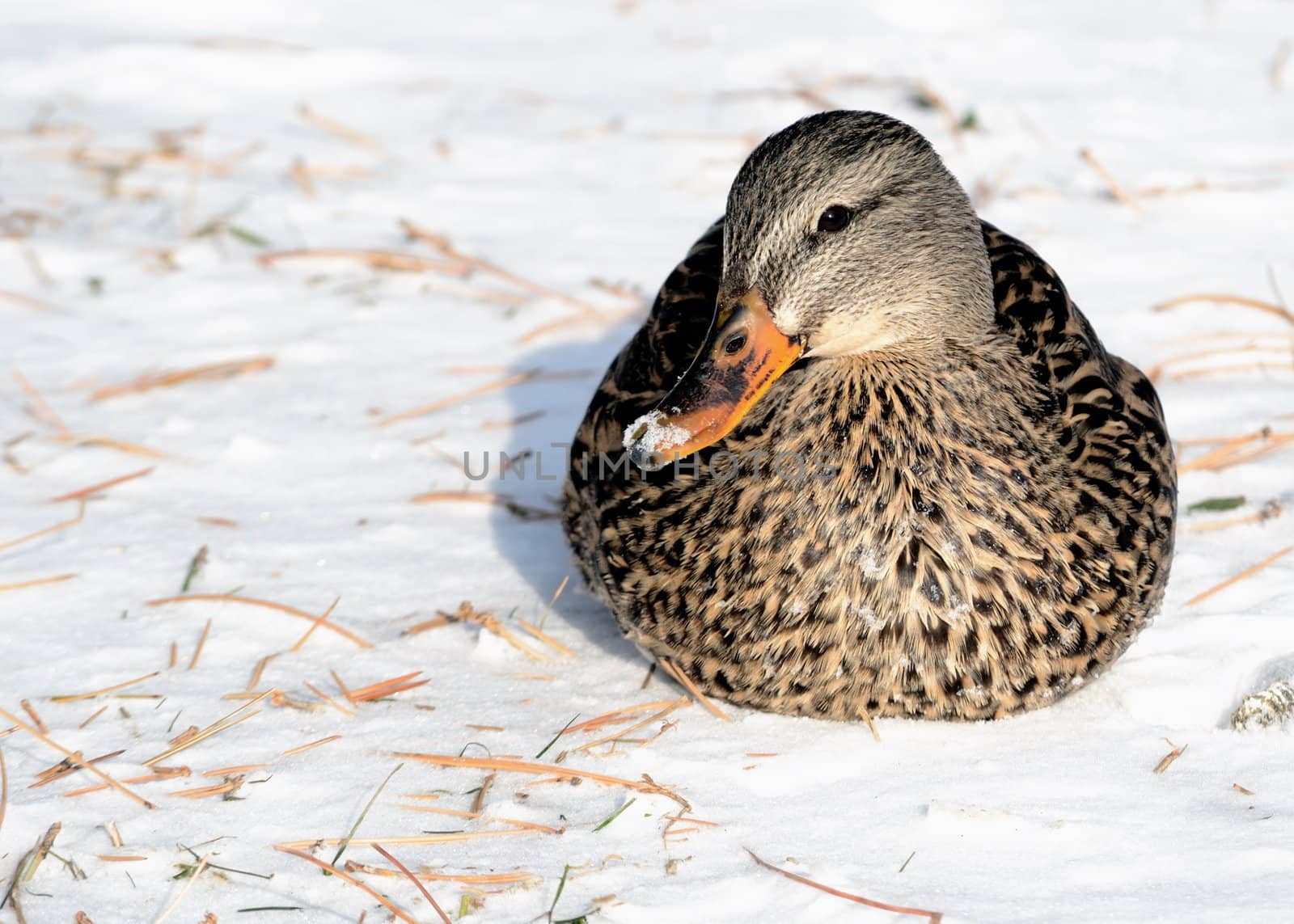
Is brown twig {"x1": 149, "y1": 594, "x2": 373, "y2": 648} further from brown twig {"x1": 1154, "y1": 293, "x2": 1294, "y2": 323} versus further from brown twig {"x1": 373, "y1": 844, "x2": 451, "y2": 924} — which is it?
brown twig {"x1": 1154, "y1": 293, "x2": 1294, "y2": 323}

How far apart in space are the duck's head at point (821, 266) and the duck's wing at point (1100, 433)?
366 millimetres

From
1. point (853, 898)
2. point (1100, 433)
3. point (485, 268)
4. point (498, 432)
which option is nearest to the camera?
point (853, 898)

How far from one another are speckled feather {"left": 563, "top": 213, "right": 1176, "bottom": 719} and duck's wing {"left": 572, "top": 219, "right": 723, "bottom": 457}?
0.26 m

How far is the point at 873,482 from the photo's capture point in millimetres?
2770

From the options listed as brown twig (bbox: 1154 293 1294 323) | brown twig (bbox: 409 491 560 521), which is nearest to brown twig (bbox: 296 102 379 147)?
brown twig (bbox: 409 491 560 521)

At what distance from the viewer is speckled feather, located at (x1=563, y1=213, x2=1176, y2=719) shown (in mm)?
2730

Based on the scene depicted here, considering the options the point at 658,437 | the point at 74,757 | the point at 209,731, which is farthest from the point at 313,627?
the point at 658,437

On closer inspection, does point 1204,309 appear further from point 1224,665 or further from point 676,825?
point 676,825

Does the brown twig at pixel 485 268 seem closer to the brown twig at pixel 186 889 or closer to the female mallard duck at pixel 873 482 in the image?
the female mallard duck at pixel 873 482

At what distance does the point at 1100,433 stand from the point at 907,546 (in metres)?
0.54

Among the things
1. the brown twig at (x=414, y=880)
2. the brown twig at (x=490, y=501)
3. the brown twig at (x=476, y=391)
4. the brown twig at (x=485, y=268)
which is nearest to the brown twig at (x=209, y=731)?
the brown twig at (x=414, y=880)

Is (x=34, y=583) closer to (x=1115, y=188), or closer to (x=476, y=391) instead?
(x=476, y=391)

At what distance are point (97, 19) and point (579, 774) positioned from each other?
5.12m

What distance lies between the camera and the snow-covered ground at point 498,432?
8.30 ft
